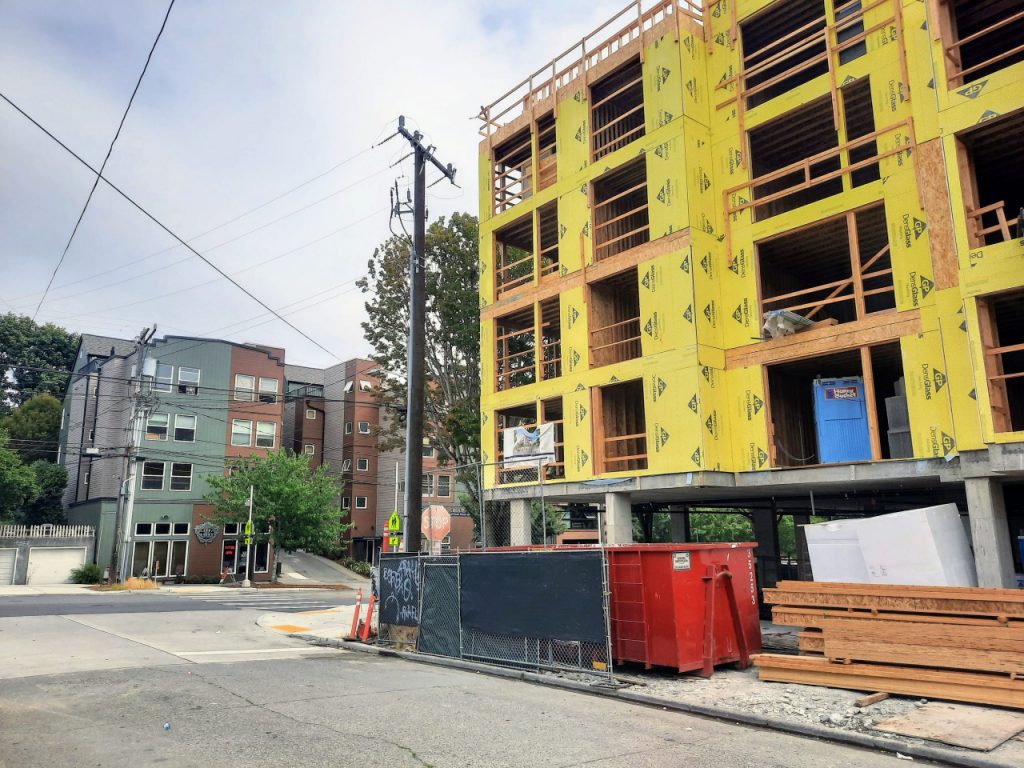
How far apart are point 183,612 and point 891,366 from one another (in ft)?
68.2

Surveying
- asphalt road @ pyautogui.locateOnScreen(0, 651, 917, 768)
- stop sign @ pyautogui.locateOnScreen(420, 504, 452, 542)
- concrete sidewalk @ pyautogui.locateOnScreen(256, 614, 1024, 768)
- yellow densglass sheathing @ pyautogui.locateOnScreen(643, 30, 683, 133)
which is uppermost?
yellow densglass sheathing @ pyautogui.locateOnScreen(643, 30, 683, 133)

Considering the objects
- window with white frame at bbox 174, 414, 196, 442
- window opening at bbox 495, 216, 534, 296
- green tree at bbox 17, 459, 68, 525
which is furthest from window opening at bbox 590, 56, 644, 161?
green tree at bbox 17, 459, 68, 525

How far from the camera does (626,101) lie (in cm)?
2219

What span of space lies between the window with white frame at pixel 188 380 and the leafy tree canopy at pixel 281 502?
20.4 ft

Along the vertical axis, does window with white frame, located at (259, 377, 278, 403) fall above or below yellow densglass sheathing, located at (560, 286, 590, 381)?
above

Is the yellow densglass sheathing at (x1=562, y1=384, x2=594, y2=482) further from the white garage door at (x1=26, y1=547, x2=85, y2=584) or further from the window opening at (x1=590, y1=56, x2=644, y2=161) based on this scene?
the white garage door at (x1=26, y1=547, x2=85, y2=584)

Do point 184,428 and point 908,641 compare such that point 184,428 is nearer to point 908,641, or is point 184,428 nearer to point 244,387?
point 244,387

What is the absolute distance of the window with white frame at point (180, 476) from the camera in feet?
140

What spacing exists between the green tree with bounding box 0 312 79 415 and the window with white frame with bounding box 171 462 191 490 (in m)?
21.8

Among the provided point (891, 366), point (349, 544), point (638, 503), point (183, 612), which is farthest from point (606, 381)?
point (349, 544)

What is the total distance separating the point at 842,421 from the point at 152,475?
37930mm

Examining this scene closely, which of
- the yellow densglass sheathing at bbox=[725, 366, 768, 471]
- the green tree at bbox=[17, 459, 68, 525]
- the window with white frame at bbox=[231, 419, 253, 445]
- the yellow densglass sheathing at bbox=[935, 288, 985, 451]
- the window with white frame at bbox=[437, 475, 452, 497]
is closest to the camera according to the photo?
the yellow densglass sheathing at bbox=[935, 288, 985, 451]

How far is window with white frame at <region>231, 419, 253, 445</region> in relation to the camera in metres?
45.5

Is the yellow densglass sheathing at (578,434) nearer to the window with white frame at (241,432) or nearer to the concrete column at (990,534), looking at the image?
the concrete column at (990,534)
